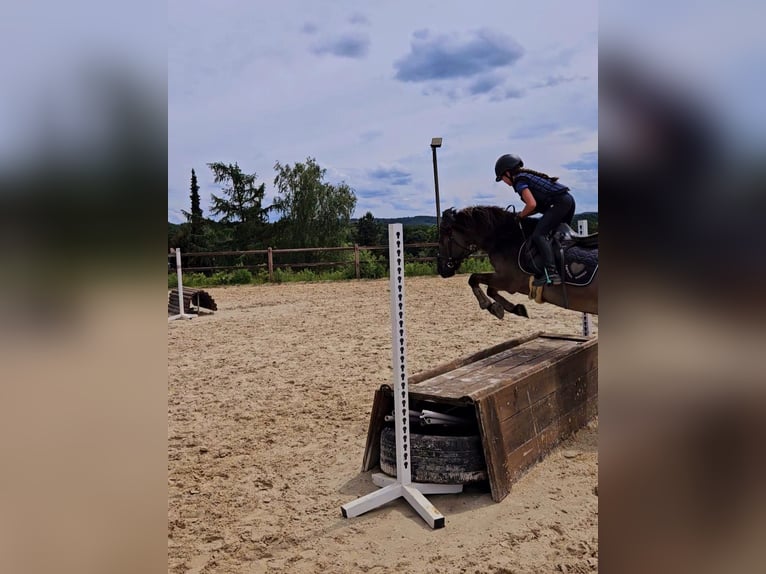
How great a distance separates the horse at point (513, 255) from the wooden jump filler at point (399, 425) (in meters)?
1.64

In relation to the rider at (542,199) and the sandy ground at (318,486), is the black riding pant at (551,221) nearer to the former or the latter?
the rider at (542,199)

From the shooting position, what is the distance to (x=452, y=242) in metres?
4.07

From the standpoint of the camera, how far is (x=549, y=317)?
21.6ft

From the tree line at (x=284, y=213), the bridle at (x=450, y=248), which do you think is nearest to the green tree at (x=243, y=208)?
the tree line at (x=284, y=213)

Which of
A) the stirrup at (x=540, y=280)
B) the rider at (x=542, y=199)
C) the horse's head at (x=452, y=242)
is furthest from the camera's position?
the horse's head at (x=452, y=242)

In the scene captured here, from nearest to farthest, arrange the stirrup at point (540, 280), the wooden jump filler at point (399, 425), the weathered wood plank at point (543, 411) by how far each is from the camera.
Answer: the wooden jump filler at point (399, 425), the weathered wood plank at point (543, 411), the stirrup at point (540, 280)

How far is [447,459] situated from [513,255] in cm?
189

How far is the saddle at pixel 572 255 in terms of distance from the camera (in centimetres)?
344

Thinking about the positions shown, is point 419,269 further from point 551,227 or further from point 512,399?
point 512,399

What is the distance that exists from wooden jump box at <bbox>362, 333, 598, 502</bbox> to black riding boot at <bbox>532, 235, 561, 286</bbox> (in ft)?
1.48
